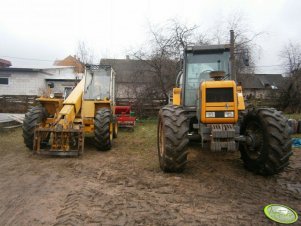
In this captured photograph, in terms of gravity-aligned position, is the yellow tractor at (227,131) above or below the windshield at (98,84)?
below

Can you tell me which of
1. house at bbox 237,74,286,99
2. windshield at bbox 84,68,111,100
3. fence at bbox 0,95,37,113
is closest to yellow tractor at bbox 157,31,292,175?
windshield at bbox 84,68,111,100

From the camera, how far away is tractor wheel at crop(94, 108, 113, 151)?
279 inches

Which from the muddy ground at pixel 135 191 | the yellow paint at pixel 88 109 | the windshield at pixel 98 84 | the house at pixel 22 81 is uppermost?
the house at pixel 22 81

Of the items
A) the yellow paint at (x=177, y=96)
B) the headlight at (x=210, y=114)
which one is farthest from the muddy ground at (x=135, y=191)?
the yellow paint at (x=177, y=96)

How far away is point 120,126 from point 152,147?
13.3 ft

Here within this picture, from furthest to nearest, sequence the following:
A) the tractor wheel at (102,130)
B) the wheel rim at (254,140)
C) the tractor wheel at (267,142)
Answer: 1. the tractor wheel at (102,130)
2. the wheel rim at (254,140)
3. the tractor wheel at (267,142)

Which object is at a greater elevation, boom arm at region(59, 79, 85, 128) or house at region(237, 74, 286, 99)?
house at region(237, 74, 286, 99)

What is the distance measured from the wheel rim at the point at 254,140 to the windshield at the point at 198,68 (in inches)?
63.5

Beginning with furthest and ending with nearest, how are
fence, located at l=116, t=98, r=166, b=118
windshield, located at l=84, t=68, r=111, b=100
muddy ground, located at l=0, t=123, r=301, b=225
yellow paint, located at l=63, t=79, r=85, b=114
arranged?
fence, located at l=116, t=98, r=166, b=118
windshield, located at l=84, t=68, r=111, b=100
yellow paint, located at l=63, t=79, r=85, b=114
muddy ground, located at l=0, t=123, r=301, b=225

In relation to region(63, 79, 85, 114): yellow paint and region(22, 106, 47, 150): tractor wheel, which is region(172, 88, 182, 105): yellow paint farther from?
region(22, 106, 47, 150): tractor wheel

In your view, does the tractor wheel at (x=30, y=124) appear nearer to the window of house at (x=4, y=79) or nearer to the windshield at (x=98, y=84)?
the windshield at (x=98, y=84)

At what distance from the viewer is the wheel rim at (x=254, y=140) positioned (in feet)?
16.6

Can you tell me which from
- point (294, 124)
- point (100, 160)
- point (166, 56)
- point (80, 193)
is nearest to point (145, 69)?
point (166, 56)

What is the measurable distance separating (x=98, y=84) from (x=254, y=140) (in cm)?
557
